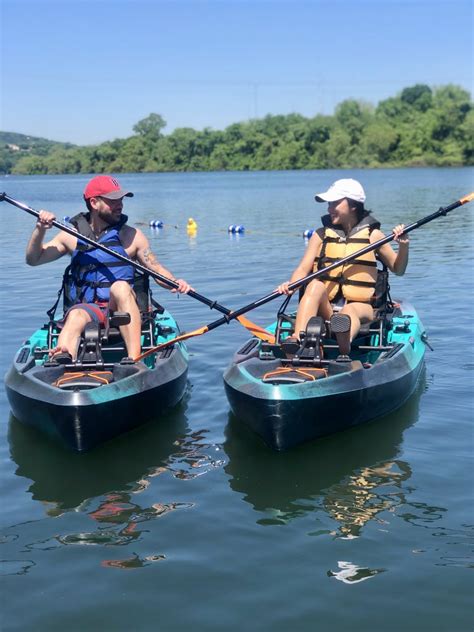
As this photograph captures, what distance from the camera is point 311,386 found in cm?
590

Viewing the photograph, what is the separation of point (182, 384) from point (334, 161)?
83147 millimetres

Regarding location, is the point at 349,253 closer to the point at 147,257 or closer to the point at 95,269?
the point at 147,257

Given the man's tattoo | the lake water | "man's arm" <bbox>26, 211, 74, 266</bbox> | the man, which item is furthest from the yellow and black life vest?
"man's arm" <bbox>26, 211, 74, 266</bbox>

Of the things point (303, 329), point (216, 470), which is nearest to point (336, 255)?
point (303, 329)

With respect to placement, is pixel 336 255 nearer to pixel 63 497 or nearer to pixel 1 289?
pixel 63 497

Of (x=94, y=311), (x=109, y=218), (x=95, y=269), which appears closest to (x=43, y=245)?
(x=95, y=269)

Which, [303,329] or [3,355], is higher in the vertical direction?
[303,329]

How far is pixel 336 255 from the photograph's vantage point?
7246 millimetres

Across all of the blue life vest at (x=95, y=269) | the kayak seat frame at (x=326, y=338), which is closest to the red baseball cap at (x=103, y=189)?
the blue life vest at (x=95, y=269)

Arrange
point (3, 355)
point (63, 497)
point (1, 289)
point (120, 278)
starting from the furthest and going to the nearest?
point (1, 289) < point (3, 355) < point (120, 278) < point (63, 497)

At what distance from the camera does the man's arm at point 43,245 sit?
21.9ft

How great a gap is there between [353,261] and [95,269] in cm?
217

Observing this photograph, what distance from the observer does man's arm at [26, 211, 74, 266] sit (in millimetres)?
6676

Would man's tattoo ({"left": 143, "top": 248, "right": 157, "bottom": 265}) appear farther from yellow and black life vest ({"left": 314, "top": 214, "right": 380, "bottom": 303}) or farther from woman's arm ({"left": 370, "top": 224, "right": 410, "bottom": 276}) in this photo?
woman's arm ({"left": 370, "top": 224, "right": 410, "bottom": 276})
